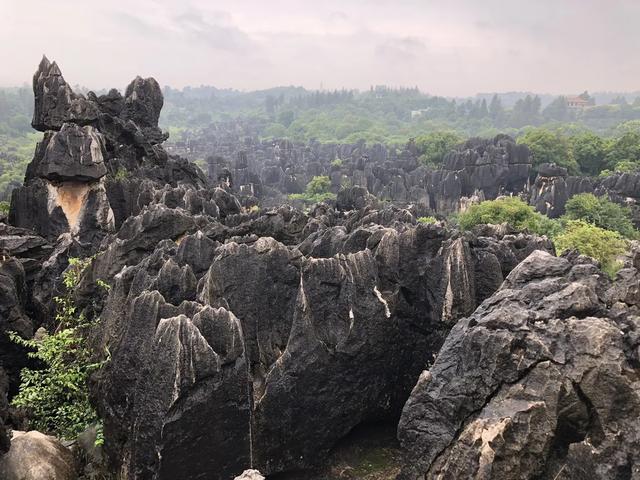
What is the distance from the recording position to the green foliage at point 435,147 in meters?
76.7

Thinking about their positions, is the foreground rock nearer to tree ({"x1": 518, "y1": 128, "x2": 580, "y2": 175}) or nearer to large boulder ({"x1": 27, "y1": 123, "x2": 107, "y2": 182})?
large boulder ({"x1": 27, "y1": 123, "x2": 107, "y2": 182})

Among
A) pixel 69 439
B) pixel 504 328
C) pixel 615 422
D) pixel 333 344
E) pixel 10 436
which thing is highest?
pixel 504 328

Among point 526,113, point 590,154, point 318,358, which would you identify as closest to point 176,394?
point 318,358

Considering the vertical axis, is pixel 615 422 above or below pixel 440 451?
above

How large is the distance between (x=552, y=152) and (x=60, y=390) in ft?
189

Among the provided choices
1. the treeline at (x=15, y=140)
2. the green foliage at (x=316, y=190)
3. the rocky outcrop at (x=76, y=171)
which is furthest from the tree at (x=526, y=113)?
the rocky outcrop at (x=76, y=171)

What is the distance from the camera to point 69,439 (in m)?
9.67

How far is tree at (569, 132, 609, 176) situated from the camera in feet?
193

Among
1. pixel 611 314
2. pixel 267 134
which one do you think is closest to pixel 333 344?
pixel 611 314

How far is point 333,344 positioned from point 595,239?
790 inches

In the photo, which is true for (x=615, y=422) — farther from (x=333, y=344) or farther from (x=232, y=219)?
(x=232, y=219)

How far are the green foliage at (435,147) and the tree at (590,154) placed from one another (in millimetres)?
18513

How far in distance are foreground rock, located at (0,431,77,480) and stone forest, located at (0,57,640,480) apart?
0.10 ft

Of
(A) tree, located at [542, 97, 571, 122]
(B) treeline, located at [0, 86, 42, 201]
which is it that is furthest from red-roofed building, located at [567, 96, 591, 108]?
(B) treeline, located at [0, 86, 42, 201]
